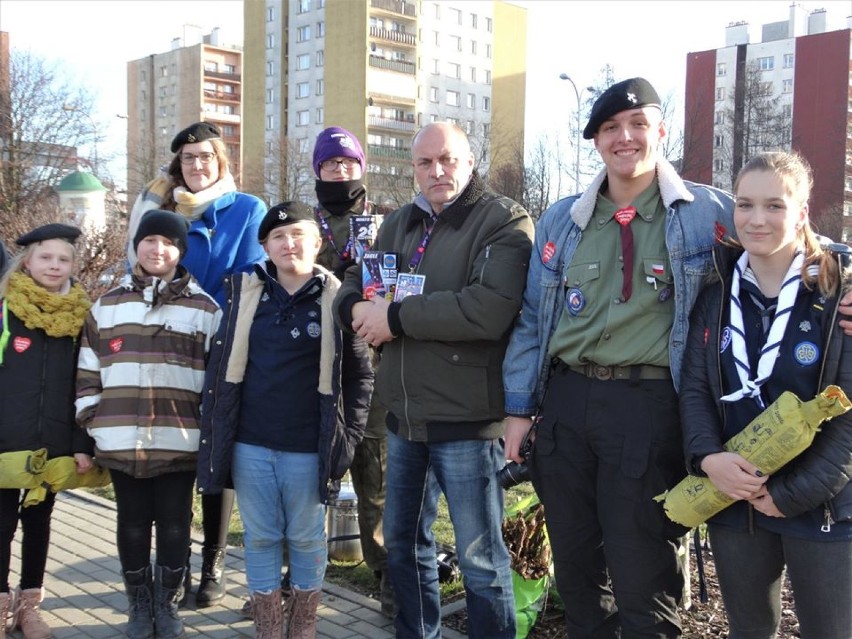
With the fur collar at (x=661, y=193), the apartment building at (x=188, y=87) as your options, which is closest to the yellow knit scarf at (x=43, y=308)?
Answer: the fur collar at (x=661, y=193)

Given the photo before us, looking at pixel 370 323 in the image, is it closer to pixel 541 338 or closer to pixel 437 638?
pixel 541 338

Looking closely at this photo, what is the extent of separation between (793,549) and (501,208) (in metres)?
1.68

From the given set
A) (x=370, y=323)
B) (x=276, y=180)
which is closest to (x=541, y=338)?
(x=370, y=323)

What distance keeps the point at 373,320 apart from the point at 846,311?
1.76 metres

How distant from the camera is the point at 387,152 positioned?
64.1 metres

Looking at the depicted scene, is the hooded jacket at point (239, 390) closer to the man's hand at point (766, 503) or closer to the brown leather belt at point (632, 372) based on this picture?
the brown leather belt at point (632, 372)

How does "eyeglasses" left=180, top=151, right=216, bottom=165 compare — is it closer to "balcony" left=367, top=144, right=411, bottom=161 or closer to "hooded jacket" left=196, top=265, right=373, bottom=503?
"hooded jacket" left=196, top=265, right=373, bottom=503

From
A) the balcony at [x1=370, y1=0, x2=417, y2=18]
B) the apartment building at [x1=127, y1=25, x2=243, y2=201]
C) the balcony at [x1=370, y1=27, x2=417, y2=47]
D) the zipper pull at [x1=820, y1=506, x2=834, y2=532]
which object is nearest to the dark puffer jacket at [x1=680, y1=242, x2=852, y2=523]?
the zipper pull at [x1=820, y1=506, x2=834, y2=532]

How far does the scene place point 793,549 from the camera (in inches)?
106

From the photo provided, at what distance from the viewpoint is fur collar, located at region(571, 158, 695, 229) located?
3041mm

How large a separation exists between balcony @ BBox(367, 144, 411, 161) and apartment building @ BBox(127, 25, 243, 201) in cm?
2783

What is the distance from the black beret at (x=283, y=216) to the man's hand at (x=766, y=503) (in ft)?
7.71

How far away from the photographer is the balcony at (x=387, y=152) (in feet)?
202

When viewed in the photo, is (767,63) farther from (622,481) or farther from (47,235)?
(622,481)
